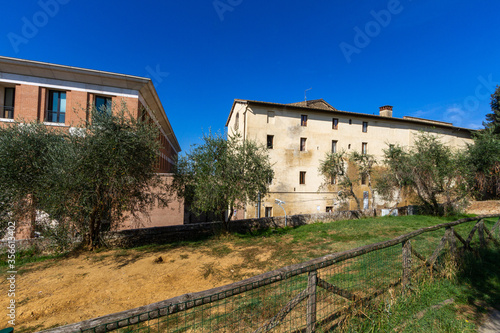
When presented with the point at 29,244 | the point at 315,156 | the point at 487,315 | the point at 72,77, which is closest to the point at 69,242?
the point at 29,244

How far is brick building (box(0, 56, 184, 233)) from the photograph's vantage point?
13.5 m

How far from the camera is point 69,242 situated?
9.52m

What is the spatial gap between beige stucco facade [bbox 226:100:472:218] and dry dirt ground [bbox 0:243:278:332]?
41.8 feet

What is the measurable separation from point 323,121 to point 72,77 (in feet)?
73.4

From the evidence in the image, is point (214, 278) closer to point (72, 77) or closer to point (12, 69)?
point (72, 77)

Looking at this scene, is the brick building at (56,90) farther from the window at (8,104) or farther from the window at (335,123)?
the window at (335,123)

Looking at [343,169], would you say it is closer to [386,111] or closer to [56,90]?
[386,111]

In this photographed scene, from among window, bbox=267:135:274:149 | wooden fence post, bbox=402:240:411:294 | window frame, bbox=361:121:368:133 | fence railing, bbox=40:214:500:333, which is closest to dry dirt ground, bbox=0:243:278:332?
fence railing, bbox=40:214:500:333

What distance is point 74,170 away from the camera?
8352 mm

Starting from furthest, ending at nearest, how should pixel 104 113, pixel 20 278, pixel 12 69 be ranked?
pixel 12 69 < pixel 104 113 < pixel 20 278

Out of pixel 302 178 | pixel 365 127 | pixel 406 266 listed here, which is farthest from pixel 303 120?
pixel 406 266

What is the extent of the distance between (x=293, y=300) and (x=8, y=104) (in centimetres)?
2013

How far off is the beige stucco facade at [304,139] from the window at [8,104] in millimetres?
16523

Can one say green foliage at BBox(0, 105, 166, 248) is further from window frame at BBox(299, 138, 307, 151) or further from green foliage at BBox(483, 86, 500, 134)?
green foliage at BBox(483, 86, 500, 134)
